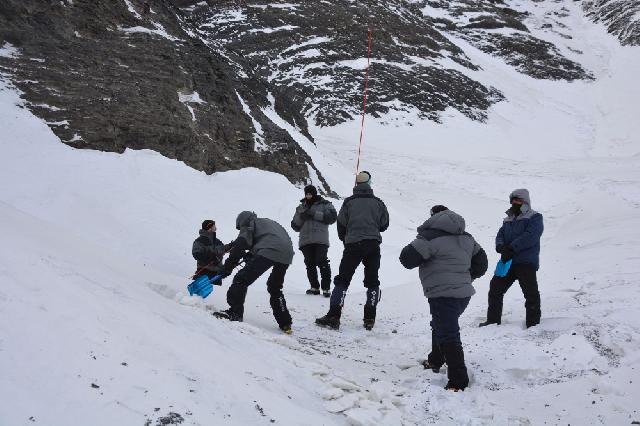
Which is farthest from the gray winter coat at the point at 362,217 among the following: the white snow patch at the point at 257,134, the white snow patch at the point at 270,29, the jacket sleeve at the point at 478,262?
the white snow patch at the point at 270,29

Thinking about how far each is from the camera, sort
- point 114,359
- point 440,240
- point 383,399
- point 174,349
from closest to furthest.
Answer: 1. point 114,359
2. point 174,349
3. point 383,399
4. point 440,240

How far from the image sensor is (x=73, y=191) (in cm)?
829

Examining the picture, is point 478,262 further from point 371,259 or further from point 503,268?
point 371,259

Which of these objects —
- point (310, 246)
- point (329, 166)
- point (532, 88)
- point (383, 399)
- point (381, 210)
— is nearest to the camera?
point (383, 399)

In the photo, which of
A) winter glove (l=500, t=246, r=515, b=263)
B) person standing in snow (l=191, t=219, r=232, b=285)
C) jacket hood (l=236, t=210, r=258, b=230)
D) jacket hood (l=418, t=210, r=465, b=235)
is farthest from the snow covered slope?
jacket hood (l=418, t=210, r=465, b=235)

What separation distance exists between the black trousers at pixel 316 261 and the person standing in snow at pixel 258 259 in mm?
2028

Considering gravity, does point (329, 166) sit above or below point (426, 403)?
above

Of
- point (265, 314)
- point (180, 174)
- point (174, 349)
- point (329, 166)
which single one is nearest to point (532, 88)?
point (329, 166)

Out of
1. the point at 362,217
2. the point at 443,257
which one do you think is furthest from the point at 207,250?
the point at 443,257

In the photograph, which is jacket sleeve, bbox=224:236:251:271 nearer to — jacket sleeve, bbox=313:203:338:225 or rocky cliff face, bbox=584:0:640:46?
jacket sleeve, bbox=313:203:338:225

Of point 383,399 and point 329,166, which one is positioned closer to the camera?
point 383,399

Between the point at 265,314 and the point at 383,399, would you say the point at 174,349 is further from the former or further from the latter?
the point at 265,314

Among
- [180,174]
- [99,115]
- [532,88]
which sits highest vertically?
[532,88]

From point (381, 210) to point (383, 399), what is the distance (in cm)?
286
